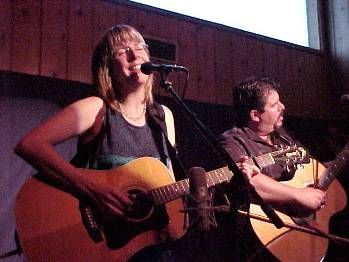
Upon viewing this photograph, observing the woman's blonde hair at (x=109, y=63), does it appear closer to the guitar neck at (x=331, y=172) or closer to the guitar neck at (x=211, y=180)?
the guitar neck at (x=211, y=180)

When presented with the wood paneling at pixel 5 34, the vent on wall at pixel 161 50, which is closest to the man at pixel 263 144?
the vent on wall at pixel 161 50

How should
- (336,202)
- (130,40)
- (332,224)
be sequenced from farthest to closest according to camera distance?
(332,224), (336,202), (130,40)

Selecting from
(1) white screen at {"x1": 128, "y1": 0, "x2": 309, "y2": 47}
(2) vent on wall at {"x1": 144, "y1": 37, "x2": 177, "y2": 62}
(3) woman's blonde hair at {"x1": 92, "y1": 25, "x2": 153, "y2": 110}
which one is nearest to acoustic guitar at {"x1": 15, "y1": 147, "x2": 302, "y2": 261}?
(3) woman's blonde hair at {"x1": 92, "y1": 25, "x2": 153, "y2": 110}

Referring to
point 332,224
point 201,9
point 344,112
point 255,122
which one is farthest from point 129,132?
point 344,112

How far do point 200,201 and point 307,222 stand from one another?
Answer: 5.33 ft

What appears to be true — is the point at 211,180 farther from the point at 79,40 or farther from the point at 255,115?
the point at 79,40

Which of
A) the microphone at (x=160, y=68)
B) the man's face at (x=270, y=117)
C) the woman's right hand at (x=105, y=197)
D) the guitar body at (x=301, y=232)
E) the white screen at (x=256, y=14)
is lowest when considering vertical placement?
the guitar body at (x=301, y=232)

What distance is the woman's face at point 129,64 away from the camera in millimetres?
2301

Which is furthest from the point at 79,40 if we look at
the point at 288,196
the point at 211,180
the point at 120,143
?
the point at 288,196

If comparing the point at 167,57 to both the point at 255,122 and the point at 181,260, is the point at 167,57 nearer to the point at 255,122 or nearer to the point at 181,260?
the point at 255,122

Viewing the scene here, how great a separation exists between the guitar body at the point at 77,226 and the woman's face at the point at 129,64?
417mm

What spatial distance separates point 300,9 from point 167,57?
1.82 m

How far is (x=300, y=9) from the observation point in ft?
15.7

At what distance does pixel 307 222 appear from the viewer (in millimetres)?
2975
